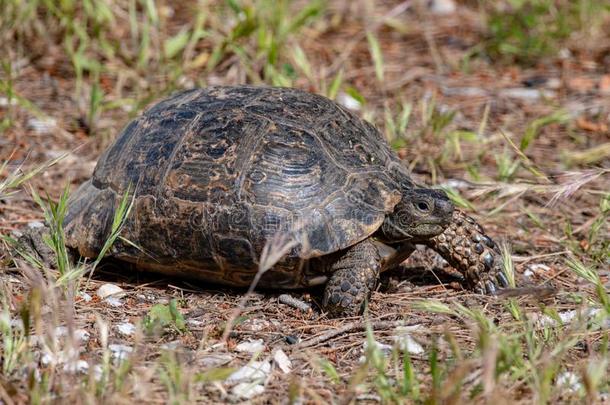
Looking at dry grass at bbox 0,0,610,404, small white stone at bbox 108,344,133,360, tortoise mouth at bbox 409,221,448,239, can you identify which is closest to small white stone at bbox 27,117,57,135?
dry grass at bbox 0,0,610,404

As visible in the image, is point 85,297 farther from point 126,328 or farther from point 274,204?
point 274,204

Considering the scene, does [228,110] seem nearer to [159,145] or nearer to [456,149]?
[159,145]

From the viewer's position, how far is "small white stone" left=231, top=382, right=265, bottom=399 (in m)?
3.28

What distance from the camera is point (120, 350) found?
3604 millimetres

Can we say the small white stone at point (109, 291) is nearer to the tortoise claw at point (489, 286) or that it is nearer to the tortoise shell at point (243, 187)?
the tortoise shell at point (243, 187)

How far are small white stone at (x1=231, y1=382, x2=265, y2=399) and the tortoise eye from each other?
1.36 m

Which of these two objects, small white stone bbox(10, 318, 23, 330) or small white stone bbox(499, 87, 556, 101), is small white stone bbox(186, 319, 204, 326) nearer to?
small white stone bbox(10, 318, 23, 330)

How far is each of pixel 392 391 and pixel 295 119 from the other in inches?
67.8

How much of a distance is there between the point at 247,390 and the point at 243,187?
1.21 metres

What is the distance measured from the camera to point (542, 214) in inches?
219

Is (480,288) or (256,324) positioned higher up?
(256,324)

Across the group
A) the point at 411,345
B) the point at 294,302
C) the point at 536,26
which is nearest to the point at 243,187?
the point at 294,302

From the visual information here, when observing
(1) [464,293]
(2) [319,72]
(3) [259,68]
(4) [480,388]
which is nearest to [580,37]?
(2) [319,72]

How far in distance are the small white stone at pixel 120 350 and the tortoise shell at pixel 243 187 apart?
0.74 metres
